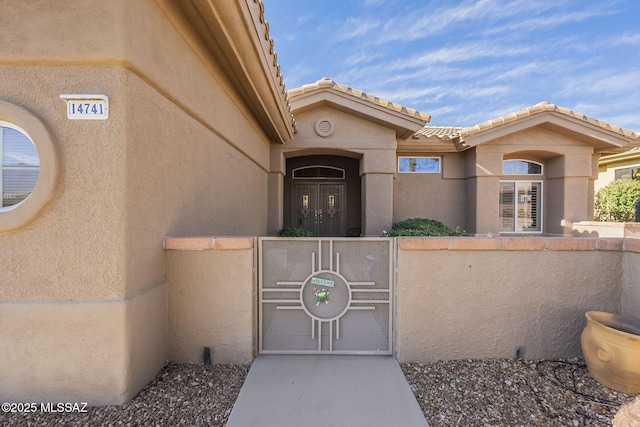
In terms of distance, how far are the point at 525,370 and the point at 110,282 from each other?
456cm

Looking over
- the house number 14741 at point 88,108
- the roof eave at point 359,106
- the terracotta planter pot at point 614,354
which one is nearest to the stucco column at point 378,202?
the roof eave at point 359,106

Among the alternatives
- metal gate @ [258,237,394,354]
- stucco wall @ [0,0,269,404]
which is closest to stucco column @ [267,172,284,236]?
metal gate @ [258,237,394,354]

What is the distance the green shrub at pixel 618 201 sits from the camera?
36.0ft

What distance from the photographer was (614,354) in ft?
9.84

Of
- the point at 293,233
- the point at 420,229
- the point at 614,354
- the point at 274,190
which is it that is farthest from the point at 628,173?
the point at 274,190

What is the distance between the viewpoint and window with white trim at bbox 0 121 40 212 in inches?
110

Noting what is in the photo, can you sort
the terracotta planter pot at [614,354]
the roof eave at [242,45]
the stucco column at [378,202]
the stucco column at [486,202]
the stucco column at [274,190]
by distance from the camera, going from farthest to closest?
the stucco column at [486,202] < the stucco column at [274,190] < the stucco column at [378,202] < the roof eave at [242,45] < the terracotta planter pot at [614,354]

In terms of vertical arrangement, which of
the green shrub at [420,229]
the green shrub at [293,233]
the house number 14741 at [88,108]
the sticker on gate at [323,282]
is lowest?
the sticker on gate at [323,282]

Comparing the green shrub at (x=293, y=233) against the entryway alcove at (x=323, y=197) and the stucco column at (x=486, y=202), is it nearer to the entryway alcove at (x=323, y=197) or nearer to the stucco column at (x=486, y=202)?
the entryway alcove at (x=323, y=197)

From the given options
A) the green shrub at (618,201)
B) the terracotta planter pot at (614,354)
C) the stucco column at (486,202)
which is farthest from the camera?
the green shrub at (618,201)

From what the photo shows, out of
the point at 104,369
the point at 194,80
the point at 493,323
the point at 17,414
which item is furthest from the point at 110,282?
the point at 493,323

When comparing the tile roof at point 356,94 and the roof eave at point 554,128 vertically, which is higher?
the tile roof at point 356,94

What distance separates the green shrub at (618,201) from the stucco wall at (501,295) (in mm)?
10888

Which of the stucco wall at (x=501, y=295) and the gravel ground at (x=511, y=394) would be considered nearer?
the gravel ground at (x=511, y=394)
